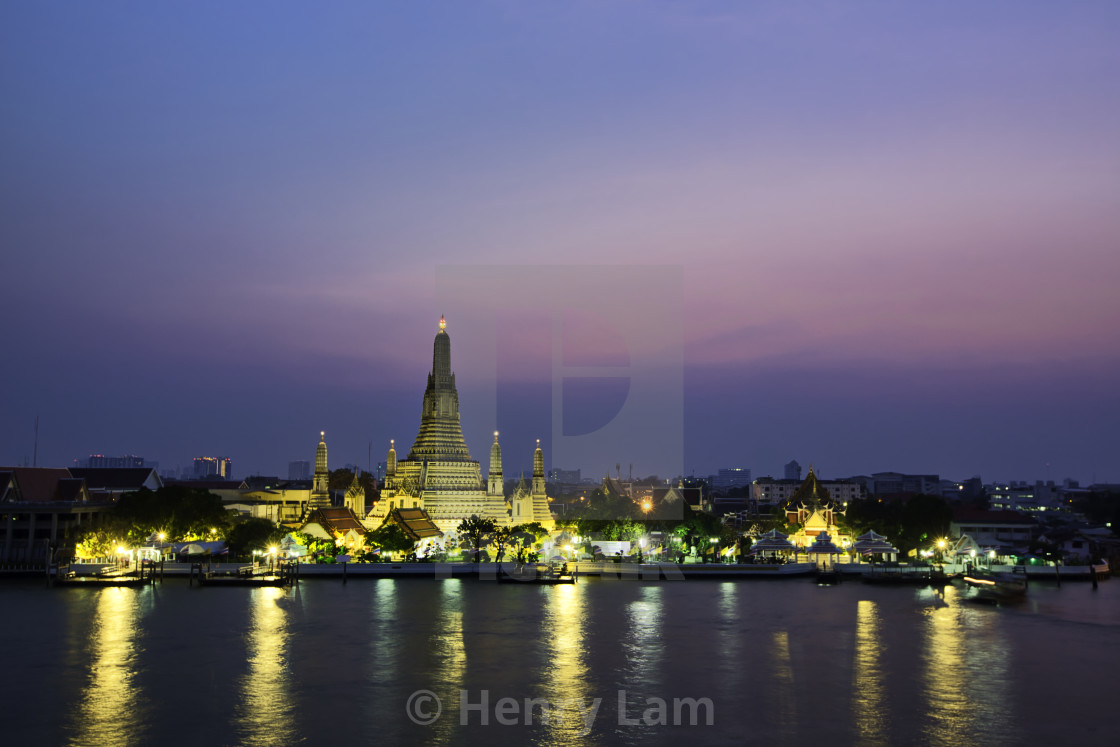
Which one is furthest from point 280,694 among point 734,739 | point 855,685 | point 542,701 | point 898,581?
point 898,581

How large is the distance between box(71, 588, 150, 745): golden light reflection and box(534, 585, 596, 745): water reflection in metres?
9.62

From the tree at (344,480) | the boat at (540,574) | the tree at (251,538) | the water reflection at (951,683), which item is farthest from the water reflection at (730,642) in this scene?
the tree at (344,480)

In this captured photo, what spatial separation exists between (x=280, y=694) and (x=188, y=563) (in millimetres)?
32381

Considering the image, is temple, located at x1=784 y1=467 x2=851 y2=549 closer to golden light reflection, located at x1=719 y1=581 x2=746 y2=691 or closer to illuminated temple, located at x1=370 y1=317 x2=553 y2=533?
illuminated temple, located at x1=370 y1=317 x2=553 y2=533

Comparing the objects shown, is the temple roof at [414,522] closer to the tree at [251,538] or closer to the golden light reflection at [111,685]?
the tree at [251,538]

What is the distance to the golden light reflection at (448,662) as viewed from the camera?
23500 millimetres

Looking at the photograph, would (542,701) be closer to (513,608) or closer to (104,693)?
(104,693)

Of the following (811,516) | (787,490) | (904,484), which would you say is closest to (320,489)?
(811,516)

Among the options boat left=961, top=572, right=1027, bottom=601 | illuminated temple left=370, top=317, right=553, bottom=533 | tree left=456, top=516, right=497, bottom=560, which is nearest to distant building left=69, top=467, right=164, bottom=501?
illuminated temple left=370, top=317, right=553, bottom=533

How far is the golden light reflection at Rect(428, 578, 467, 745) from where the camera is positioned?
77.1 feet

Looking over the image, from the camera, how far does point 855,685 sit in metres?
28.0

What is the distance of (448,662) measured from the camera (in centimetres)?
3072

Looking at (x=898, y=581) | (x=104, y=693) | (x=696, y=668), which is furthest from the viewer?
(x=898, y=581)

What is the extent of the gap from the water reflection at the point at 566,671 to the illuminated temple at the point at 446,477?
74.7ft
